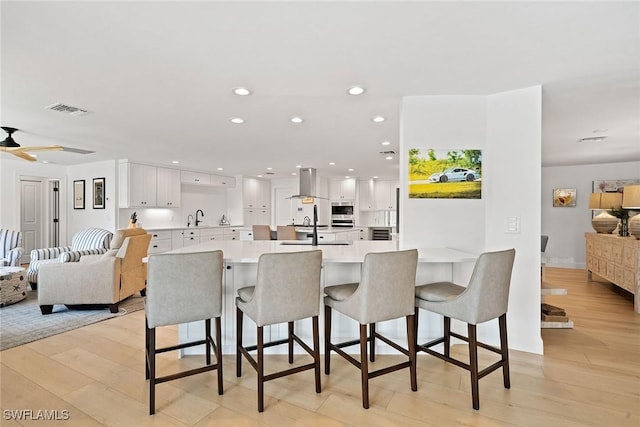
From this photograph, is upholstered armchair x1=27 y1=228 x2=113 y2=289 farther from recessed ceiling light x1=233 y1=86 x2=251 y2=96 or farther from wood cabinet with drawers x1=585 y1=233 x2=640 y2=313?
wood cabinet with drawers x1=585 y1=233 x2=640 y2=313

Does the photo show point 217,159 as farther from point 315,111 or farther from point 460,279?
point 460,279

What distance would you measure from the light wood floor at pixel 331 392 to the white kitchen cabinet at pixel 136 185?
12.9 feet

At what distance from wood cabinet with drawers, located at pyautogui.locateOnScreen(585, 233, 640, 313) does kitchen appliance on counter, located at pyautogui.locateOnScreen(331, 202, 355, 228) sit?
16.3 ft

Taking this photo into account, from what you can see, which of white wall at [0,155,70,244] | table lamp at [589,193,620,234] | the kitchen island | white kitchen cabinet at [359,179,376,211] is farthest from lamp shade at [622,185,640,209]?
white wall at [0,155,70,244]

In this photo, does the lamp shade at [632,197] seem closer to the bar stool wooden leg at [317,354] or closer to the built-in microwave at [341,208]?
the bar stool wooden leg at [317,354]

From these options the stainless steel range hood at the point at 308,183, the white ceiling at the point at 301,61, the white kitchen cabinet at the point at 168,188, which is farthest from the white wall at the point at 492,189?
the white kitchen cabinet at the point at 168,188

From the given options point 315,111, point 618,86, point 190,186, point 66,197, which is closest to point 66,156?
point 66,197

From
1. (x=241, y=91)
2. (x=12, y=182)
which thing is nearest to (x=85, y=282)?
(x=241, y=91)

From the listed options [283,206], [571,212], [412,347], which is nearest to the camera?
[412,347]

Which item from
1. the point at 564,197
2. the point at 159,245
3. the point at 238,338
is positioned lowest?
the point at 238,338

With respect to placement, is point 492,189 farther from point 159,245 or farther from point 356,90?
point 159,245

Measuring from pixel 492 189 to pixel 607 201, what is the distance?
3513mm

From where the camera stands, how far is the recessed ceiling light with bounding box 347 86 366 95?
2675mm

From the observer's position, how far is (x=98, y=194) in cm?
669
